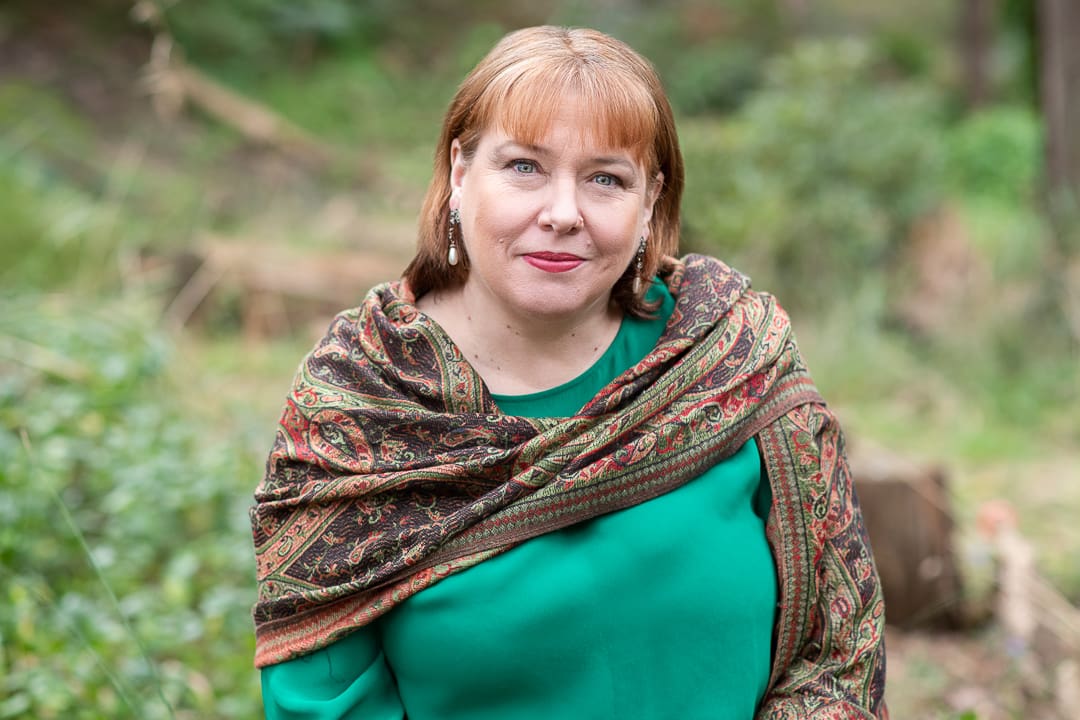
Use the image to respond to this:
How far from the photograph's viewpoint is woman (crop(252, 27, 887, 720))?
1.75 m

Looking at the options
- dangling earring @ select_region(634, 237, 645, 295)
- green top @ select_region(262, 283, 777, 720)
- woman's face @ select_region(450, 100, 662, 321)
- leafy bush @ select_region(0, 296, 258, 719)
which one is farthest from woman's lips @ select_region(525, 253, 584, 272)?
Result: leafy bush @ select_region(0, 296, 258, 719)

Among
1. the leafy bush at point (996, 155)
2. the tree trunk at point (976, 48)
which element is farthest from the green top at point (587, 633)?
the tree trunk at point (976, 48)

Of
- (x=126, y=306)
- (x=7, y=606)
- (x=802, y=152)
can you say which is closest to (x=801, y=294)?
(x=802, y=152)

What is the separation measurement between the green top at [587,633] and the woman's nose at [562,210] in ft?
1.50

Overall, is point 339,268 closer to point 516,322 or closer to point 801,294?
point 801,294

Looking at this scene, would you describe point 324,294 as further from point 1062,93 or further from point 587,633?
point 587,633

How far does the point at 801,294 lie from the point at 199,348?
372 cm

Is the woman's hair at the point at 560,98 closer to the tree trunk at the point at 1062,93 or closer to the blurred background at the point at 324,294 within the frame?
the blurred background at the point at 324,294

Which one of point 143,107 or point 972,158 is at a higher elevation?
point 143,107

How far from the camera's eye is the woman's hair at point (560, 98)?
5.61 ft

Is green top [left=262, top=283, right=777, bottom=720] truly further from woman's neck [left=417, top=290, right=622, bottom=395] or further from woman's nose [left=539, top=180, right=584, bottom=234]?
woman's nose [left=539, top=180, right=584, bottom=234]

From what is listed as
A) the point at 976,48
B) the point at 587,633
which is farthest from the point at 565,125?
the point at 976,48

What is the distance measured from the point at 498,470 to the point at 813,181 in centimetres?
653

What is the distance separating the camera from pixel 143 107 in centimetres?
1300
